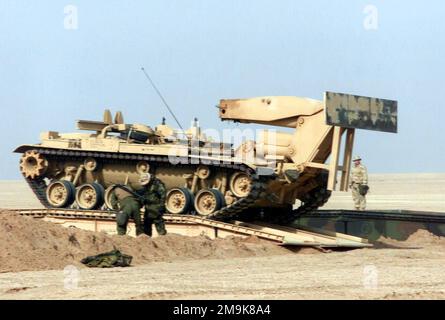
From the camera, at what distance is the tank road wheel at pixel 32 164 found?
26.4 metres

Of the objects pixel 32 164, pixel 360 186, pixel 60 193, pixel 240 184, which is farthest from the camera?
pixel 360 186

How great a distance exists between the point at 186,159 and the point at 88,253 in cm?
595

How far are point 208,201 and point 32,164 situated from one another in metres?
5.57

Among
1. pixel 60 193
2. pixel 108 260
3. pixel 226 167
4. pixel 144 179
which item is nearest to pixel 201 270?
pixel 108 260

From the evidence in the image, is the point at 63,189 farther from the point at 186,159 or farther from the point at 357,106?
the point at 357,106

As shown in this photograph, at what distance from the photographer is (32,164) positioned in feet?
87.5

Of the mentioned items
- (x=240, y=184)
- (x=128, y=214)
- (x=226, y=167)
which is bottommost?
(x=128, y=214)

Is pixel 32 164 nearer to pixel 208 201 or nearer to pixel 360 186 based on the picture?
pixel 208 201

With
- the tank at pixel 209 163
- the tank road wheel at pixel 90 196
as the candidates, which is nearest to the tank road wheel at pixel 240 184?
the tank at pixel 209 163

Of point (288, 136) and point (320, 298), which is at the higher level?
point (288, 136)

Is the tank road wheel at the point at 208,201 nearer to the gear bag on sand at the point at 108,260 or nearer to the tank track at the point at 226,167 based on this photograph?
the tank track at the point at 226,167

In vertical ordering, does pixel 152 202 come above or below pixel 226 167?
below

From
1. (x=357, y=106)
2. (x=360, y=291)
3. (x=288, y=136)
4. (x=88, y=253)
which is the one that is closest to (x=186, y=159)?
(x=288, y=136)

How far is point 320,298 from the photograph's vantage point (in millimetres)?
13055
